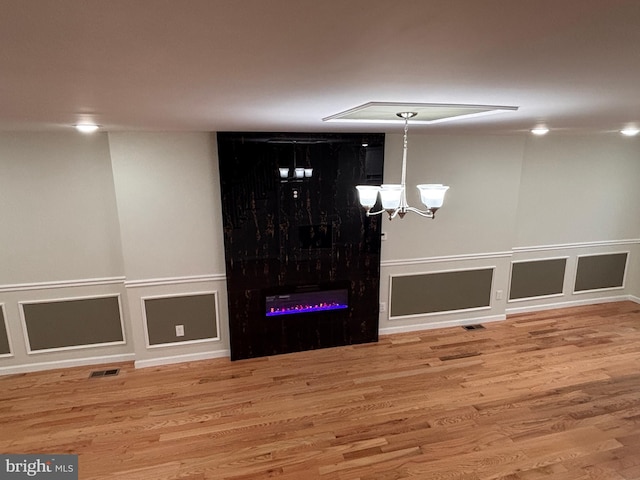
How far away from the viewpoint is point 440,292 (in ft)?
14.5

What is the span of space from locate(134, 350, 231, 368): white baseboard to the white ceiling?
9.53ft

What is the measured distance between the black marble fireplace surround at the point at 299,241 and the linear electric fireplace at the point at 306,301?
0.01 metres

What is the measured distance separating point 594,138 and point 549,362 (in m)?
2.74

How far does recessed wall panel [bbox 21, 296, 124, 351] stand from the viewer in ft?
11.6

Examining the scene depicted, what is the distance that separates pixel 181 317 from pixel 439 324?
289 centimetres

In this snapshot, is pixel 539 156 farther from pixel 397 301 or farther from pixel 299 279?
pixel 299 279

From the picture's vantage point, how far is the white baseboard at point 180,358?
3.71 metres

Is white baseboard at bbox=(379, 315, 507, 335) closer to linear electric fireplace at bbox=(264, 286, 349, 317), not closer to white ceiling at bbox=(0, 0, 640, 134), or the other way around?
linear electric fireplace at bbox=(264, 286, 349, 317)

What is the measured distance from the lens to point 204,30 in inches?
26.1

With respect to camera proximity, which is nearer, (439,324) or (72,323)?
(72,323)

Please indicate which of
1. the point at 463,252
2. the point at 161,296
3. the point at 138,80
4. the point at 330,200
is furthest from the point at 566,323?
the point at 138,80

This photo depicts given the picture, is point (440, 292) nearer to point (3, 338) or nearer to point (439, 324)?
point (439, 324)

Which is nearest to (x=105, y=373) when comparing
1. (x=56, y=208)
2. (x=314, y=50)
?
(x=56, y=208)

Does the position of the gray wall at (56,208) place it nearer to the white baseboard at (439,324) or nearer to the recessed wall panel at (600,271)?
the white baseboard at (439,324)
